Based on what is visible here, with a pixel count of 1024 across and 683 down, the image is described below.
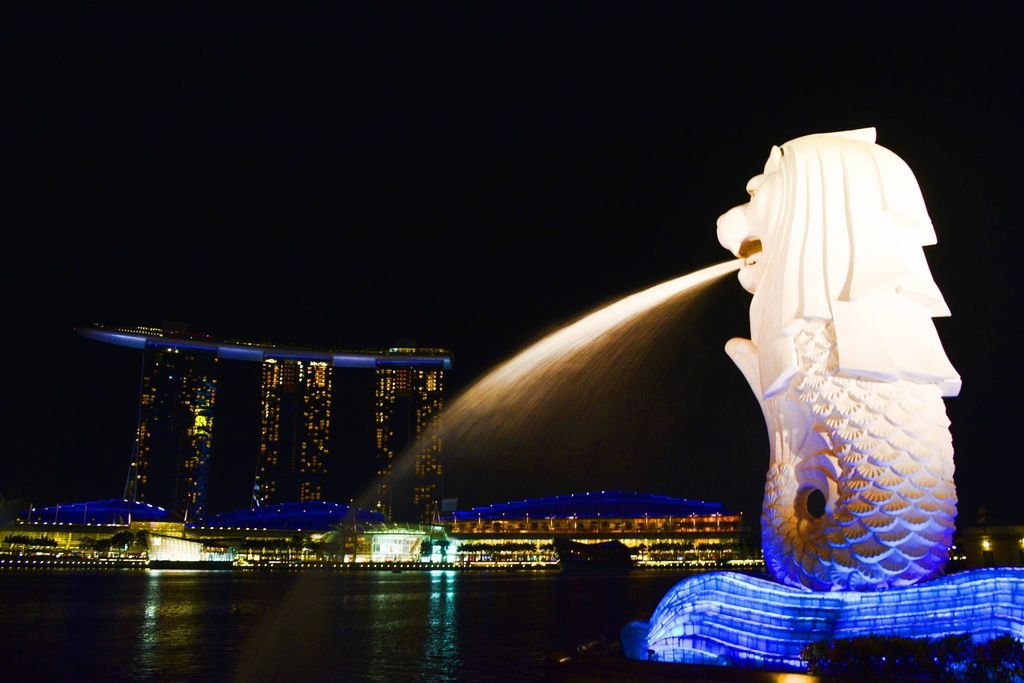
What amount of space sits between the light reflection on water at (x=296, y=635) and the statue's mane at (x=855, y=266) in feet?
19.6

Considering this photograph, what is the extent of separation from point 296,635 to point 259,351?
130327 millimetres

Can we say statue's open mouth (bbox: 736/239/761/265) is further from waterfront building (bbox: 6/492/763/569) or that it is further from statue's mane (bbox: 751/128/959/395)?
waterfront building (bbox: 6/492/763/569)

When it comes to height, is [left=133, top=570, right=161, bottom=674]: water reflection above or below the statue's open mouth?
below

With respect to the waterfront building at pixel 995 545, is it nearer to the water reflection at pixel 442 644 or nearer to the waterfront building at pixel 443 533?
the water reflection at pixel 442 644

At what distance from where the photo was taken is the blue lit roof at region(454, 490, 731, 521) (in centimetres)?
11625

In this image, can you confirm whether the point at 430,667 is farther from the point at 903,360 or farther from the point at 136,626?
the point at 136,626

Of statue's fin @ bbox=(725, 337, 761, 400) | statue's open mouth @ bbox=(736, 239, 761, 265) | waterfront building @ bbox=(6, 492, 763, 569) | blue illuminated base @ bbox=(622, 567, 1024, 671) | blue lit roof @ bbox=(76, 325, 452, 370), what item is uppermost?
blue lit roof @ bbox=(76, 325, 452, 370)

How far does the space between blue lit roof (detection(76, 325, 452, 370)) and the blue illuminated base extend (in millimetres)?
131473

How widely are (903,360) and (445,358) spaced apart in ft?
442

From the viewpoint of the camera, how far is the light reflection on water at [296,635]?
13.8 meters

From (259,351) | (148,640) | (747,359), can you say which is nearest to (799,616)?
(747,359)

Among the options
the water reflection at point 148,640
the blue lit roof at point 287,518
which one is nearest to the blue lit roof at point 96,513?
the blue lit roof at point 287,518

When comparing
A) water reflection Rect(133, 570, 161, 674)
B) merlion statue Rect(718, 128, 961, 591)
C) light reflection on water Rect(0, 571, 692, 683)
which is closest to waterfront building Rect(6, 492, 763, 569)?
light reflection on water Rect(0, 571, 692, 683)

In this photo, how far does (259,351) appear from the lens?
474 ft
